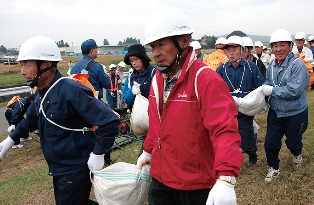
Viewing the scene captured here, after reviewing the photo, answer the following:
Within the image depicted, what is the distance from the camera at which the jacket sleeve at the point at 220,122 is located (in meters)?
1.78

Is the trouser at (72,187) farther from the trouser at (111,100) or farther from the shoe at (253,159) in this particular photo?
the trouser at (111,100)

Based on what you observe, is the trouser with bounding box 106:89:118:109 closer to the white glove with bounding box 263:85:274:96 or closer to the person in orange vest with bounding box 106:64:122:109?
the person in orange vest with bounding box 106:64:122:109

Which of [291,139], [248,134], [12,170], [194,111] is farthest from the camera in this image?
[12,170]

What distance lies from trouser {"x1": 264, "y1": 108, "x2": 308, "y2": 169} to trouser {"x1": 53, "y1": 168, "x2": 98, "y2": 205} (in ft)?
8.82

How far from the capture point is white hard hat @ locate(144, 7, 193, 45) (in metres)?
2.15

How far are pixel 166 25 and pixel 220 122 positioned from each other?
0.81m

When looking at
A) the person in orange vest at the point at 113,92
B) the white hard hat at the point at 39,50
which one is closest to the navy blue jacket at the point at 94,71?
the white hard hat at the point at 39,50

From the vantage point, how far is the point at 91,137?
2883mm

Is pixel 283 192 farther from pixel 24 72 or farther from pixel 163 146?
pixel 24 72

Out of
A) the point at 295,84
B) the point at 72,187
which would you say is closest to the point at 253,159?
the point at 295,84

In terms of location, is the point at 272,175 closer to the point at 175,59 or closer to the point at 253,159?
the point at 253,159

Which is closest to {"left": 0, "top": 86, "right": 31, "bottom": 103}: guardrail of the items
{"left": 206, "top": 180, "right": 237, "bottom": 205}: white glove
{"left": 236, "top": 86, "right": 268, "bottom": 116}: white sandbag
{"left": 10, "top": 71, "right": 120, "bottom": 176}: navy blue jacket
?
{"left": 236, "top": 86, "right": 268, "bottom": 116}: white sandbag

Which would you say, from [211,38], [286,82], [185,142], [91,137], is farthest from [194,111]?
[211,38]

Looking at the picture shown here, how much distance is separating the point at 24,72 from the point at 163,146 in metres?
1.44
